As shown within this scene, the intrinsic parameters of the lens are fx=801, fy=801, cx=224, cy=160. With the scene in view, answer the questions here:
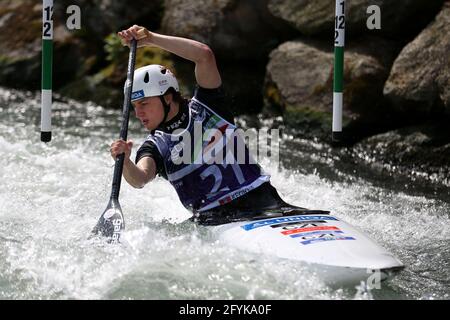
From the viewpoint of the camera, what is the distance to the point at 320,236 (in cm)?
477

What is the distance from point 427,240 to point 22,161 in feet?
14.1

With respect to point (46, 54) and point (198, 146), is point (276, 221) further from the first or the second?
point (46, 54)

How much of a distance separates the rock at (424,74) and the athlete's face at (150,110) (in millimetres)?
3918

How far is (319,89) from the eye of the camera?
382 inches

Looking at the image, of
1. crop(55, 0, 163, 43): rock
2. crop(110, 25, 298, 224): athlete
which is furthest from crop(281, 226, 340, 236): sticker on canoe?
crop(55, 0, 163, 43): rock

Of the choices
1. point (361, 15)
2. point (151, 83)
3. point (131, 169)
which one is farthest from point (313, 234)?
point (361, 15)

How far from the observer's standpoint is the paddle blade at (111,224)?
199 inches

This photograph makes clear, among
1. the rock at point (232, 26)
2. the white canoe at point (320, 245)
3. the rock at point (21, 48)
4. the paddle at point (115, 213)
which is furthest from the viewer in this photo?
the rock at point (21, 48)

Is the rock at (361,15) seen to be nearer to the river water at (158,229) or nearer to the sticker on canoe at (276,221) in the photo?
the river water at (158,229)

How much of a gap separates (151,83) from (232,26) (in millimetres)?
6393

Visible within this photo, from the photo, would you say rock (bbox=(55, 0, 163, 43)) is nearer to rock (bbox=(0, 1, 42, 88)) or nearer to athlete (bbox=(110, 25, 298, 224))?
rock (bbox=(0, 1, 42, 88))

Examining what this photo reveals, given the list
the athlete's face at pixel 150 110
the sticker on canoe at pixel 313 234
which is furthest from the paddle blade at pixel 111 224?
the sticker on canoe at pixel 313 234

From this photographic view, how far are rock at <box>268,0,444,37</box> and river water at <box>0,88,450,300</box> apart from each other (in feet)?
4.85

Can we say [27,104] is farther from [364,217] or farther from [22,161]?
[364,217]
